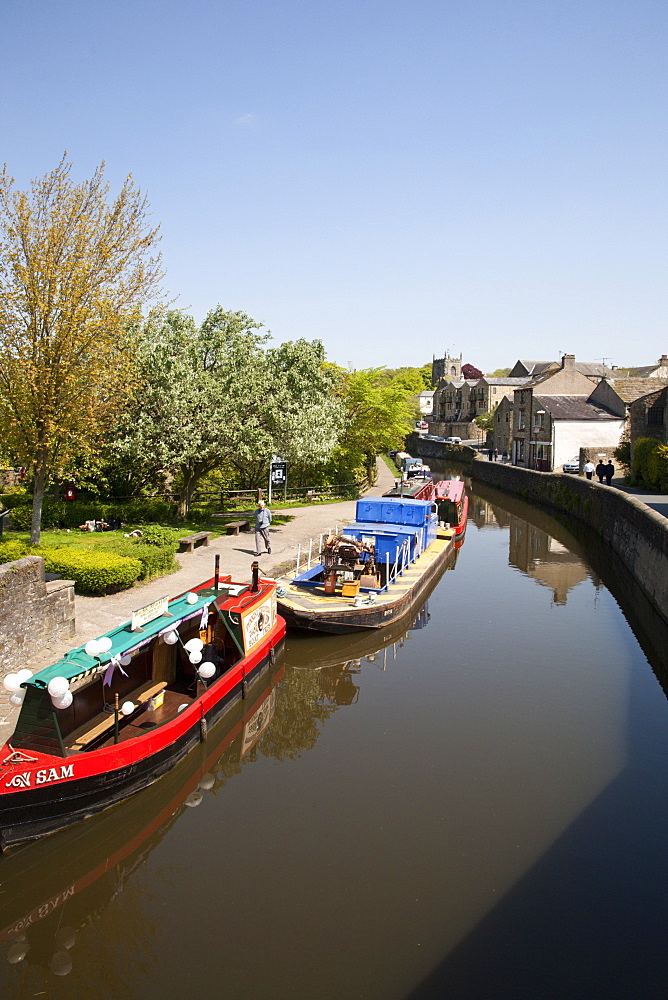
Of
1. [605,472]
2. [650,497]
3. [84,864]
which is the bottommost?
[84,864]

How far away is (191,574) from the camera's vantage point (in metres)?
18.6

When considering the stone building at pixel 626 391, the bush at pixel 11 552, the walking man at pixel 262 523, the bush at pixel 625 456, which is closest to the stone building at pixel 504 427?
the stone building at pixel 626 391

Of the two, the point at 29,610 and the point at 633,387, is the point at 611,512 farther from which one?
the point at 29,610

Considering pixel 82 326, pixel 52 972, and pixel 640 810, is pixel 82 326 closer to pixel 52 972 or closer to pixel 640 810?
pixel 52 972

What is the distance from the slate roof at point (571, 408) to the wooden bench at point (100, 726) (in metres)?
44.8

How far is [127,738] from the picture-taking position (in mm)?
9820

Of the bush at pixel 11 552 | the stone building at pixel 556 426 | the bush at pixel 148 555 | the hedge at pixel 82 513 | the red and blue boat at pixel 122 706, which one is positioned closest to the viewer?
the red and blue boat at pixel 122 706

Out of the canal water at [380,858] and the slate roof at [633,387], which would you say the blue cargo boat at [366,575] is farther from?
the slate roof at [633,387]

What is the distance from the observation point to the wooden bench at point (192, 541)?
21219 millimetres

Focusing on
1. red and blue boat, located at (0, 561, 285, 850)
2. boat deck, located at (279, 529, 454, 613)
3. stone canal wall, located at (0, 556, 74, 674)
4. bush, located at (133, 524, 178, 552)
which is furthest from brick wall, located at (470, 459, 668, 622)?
stone canal wall, located at (0, 556, 74, 674)

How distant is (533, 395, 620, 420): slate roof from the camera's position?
50375mm

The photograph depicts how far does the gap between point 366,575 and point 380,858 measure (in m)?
10.4

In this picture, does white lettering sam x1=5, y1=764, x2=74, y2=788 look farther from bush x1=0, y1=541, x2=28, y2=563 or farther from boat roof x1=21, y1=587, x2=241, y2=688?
bush x1=0, y1=541, x2=28, y2=563

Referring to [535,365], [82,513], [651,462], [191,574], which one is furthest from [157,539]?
[535,365]
